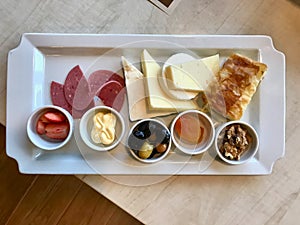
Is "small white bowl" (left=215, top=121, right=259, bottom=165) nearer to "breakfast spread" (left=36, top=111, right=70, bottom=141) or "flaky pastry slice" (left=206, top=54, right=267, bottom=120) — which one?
"flaky pastry slice" (left=206, top=54, right=267, bottom=120)

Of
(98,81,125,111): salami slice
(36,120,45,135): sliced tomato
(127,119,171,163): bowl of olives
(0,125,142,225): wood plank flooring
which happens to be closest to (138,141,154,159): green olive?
(127,119,171,163): bowl of olives

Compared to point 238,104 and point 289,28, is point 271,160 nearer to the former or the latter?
point 238,104

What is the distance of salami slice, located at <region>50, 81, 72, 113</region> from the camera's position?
0.95 m

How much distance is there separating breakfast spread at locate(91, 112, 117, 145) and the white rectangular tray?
0.13ft

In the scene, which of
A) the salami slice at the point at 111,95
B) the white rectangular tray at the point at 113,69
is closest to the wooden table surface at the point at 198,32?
the white rectangular tray at the point at 113,69

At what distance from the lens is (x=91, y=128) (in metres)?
0.93

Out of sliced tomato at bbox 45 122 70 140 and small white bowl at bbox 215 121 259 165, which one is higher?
small white bowl at bbox 215 121 259 165

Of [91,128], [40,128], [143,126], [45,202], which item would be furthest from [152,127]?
[45,202]

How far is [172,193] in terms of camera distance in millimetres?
942

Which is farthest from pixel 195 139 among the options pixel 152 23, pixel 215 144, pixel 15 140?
pixel 15 140

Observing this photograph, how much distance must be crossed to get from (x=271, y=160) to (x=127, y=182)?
0.32m

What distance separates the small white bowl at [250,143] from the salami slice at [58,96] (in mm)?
335

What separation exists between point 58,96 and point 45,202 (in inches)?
17.7

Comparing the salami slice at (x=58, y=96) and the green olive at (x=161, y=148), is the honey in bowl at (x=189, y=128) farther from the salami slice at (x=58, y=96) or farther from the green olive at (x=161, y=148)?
the salami slice at (x=58, y=96)
